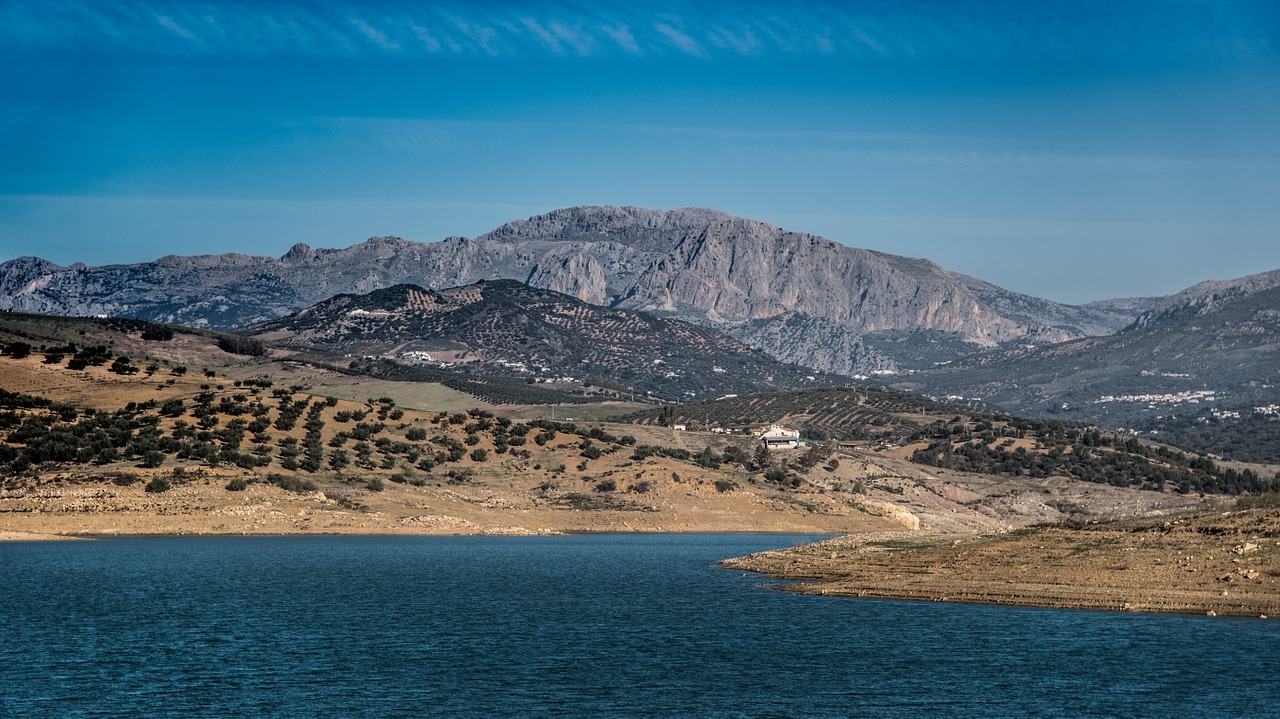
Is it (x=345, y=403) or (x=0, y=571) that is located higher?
(x=345, y=403)

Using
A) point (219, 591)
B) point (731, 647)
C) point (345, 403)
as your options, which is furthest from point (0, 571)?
point (345, 403)

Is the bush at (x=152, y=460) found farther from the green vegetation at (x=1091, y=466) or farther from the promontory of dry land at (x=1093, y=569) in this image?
the green vegetation at (x=1091, y=466)

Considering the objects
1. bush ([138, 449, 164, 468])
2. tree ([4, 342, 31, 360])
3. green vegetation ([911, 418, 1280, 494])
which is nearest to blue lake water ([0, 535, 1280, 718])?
bush ([138, 449, 164, 468])

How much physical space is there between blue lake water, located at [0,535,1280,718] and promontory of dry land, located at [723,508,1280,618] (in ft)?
7.48

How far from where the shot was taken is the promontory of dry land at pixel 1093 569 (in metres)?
53.8

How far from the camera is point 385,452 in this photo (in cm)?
12950

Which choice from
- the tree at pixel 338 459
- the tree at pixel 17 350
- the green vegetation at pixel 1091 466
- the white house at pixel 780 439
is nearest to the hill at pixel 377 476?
the tree at pixel 338 459

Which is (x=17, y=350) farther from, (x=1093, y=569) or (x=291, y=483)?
(x=1093, y=569)

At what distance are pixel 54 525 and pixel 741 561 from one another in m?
50.2

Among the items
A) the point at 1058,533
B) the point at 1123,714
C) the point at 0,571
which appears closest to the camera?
the point at 1123,714

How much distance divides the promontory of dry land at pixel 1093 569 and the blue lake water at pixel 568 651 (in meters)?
2.28

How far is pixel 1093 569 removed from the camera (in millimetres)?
60062

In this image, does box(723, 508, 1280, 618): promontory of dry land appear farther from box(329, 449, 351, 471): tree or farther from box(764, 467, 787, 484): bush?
box(764, 467, 787, 484): bush

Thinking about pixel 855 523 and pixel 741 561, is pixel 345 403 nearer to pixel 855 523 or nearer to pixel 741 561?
pixel 855 523
